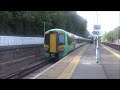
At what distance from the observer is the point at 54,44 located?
3089cm

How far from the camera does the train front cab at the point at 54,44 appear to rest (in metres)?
30.9

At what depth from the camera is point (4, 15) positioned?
4544 cm

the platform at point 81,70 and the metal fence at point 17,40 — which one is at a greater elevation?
the metal fence at point 17,40

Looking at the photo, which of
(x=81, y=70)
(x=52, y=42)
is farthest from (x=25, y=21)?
(x=81, y=70)

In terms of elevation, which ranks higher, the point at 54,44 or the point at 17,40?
the point at 17,40

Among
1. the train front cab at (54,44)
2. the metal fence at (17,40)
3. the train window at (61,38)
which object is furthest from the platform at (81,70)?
the metal fence at (17,40)

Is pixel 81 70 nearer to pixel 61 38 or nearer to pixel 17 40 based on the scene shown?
pixel 61 38

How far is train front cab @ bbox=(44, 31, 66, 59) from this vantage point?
3086 centimetres

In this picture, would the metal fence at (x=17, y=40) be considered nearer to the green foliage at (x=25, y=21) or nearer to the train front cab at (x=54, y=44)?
the green foliage at (x=25, y=21)
